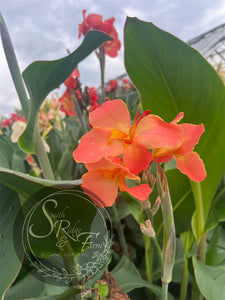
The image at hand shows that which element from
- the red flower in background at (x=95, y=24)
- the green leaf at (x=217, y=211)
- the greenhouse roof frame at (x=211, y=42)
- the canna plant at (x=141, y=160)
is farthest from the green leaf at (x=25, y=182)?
the greenhouse roof frame at (x=211, y=42)

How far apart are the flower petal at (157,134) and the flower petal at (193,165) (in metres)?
0.05

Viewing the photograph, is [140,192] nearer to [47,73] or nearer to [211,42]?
[47,73]

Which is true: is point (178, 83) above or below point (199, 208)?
above

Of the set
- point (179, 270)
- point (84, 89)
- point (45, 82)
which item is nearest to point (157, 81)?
point (45, 82)

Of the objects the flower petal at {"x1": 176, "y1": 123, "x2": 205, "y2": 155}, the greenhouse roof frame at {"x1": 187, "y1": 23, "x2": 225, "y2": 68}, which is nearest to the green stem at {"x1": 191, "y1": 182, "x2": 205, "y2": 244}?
the flower petal at {"x1": 176, "y1": 123, "x2": 205, "y2": 155}

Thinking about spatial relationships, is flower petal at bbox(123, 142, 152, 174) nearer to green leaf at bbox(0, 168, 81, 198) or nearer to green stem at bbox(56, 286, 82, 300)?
green leaf at bbox(0, 168, 81, 198)

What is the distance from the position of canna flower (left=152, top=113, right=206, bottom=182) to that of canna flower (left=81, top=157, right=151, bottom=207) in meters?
0.04

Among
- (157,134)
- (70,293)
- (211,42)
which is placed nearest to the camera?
(157,134)

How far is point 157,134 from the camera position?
0.24 meters

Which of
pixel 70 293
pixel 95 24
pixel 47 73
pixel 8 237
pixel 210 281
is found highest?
pixel 95 24

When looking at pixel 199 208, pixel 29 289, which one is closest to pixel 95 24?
pixel 199 208

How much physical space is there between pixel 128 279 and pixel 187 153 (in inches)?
13.3

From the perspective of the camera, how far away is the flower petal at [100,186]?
255mm

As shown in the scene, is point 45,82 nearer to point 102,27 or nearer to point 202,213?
point 202,213
